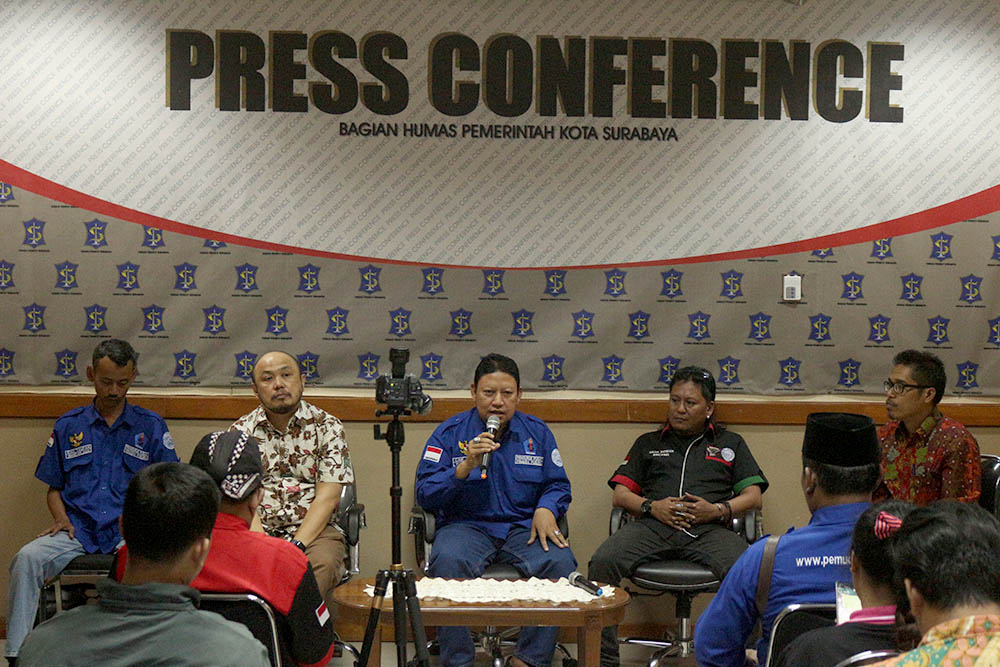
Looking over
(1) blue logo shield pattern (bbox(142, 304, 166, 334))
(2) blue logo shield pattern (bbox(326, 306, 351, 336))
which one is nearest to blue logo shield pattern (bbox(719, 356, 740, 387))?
(2) blue logo shield pattern (bbox(326, 306, 351, 336))

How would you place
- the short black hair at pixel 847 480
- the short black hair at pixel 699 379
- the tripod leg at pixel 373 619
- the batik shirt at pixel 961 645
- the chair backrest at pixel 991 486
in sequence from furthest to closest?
the short black hair at pixel 699 379 < the chair backrest at pixel 991 486 < the tripod leg at pixel 373 619 < the short black hair at pixel 847 480 < the batik shirt at pixel 961 645

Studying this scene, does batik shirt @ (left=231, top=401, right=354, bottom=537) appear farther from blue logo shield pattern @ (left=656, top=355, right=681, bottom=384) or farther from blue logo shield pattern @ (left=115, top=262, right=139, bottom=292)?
blue logo shield pattern @ (left=656, top=355, right=681, bottom=384)

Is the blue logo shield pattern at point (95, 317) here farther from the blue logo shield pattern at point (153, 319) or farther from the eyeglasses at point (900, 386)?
the eyeglasses at point (900, 386)

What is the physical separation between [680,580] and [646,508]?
0.39 meters

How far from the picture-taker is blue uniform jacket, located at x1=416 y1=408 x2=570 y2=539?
4.38 metres

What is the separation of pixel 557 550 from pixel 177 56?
2746 mm

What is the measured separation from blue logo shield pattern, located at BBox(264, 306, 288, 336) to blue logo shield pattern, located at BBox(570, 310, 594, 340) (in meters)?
1.32

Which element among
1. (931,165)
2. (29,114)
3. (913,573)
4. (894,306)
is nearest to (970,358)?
(894,306)

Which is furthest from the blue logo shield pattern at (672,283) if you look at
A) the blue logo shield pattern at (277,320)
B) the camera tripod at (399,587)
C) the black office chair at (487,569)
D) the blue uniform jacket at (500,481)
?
the camera tripod at (399,587)

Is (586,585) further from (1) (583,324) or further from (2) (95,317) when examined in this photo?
(2) (95,317)

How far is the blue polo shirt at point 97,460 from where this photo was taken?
14.4 feet

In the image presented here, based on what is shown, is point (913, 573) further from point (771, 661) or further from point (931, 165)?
point (931, 165)

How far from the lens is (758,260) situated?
15.6ft

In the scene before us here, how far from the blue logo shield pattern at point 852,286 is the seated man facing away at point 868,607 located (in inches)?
110
